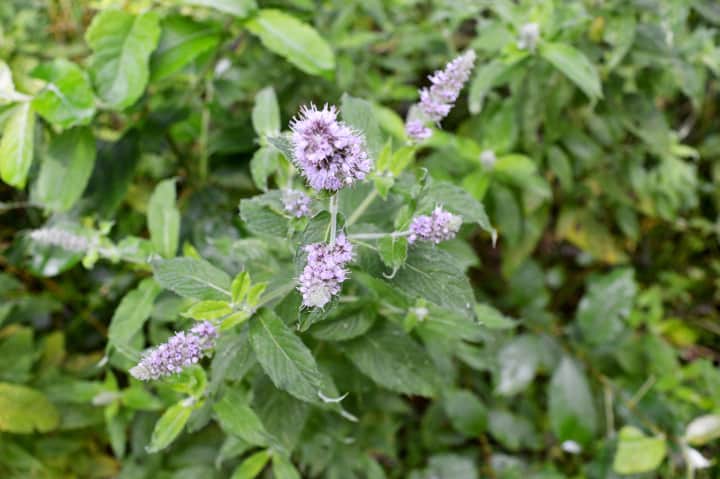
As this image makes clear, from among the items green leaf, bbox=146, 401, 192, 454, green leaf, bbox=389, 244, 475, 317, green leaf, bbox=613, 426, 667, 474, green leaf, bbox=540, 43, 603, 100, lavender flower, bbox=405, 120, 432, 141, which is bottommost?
green leaf, bbox=613, 426, 667, 474

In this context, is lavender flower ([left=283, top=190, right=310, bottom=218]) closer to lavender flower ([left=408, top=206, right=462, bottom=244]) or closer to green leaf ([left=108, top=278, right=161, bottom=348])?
lavender flower ([left=408, top=206, right=462, bottom=244])

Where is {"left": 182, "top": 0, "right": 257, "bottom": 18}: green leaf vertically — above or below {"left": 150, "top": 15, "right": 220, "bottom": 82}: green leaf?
above

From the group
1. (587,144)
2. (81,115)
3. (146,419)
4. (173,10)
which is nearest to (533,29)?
(587,144)

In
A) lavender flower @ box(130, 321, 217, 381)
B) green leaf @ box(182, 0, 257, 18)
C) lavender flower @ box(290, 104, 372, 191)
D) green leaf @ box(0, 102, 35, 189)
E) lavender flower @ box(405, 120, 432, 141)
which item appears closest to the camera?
lavender flower @ box(290, 104, 372, 191)

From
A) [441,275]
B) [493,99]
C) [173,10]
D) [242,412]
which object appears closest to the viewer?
[441,275]

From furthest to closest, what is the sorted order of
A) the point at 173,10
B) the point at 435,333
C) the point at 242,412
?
the point at 173,10, the point at 435,333, the point at 242,412

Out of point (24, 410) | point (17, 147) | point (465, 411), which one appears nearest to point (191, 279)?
point (17, 147)

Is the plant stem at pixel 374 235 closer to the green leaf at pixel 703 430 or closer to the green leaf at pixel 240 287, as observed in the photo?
the green leaf at pixel 240 287

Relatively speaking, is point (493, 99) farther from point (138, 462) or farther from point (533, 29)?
point (138, 462)

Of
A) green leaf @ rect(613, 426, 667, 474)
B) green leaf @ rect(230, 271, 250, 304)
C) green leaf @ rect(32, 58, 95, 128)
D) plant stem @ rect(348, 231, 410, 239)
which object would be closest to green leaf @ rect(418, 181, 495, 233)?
plant stem @ rect(348, 231, 410, 239)
